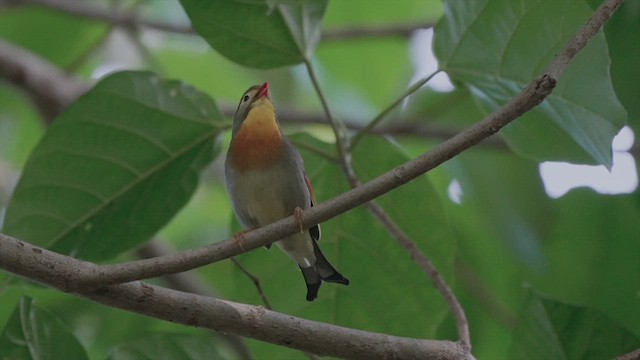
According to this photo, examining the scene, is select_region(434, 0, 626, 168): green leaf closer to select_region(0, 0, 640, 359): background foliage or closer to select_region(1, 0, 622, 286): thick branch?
select_region(0, 0, 640, 359): background foliage

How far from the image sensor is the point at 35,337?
2.54 metres

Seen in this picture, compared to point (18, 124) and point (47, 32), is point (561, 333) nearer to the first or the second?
point (47, 32)

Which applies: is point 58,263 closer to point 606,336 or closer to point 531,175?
point 606,336

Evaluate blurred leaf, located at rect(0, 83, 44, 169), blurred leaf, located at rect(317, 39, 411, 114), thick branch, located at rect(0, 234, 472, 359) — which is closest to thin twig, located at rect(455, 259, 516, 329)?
blurred leaf, located at rect(317, 39, 411, 114)

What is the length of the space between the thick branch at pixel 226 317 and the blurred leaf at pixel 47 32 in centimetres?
318

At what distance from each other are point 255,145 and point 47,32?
253cm

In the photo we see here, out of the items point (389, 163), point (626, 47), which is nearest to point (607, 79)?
point (626, 47)

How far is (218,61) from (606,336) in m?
3.63

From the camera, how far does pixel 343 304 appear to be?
3.06 m

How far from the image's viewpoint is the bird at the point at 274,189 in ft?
9.47

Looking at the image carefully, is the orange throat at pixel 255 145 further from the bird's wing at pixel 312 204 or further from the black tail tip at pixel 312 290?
the black tail tip at pixel 312 290

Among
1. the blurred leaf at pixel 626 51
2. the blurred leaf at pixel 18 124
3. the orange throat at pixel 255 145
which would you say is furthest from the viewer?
the blurred leaf at pixel 18 124

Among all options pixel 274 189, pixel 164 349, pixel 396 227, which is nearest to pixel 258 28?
pixel 274 189

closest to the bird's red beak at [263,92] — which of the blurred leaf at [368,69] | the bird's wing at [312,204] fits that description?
the bird's wing at [312,204]
